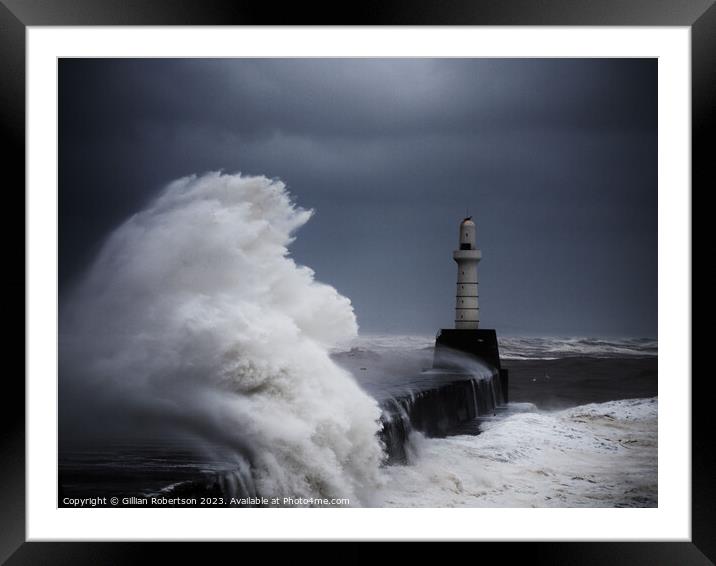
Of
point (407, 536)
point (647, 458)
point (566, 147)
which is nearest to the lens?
point (407, 536)

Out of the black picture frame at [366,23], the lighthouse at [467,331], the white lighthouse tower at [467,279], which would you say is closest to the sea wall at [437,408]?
the lighthouse at [467,331]

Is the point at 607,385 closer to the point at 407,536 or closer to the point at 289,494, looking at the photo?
the point at 407,536

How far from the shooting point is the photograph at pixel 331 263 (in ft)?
16.9

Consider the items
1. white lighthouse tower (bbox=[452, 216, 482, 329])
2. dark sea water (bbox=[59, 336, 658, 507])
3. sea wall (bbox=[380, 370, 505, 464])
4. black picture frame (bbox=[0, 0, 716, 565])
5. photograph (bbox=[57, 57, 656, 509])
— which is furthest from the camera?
white lighthouse tower (bbox=[452, 216, 482, 329])

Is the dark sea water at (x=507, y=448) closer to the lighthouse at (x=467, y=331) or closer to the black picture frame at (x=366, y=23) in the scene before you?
the lighthouse at (x=467, y=331)

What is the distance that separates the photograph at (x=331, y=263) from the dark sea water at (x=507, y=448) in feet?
0.07

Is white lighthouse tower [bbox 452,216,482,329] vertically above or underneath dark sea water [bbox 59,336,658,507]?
above

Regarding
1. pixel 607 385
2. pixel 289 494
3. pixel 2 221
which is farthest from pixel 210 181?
pixel 607 385

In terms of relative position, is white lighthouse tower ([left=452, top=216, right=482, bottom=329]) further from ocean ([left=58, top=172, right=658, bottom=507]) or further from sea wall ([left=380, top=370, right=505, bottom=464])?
ocean ([left=58, top=172, right=658, bottom=507])

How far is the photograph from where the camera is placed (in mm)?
5156

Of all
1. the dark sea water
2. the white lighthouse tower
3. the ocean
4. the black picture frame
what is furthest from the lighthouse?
the black picture frame

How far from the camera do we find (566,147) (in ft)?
18.3

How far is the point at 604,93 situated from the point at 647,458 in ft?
9.83

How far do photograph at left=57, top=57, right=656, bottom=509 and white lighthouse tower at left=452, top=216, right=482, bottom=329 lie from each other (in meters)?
0.03
